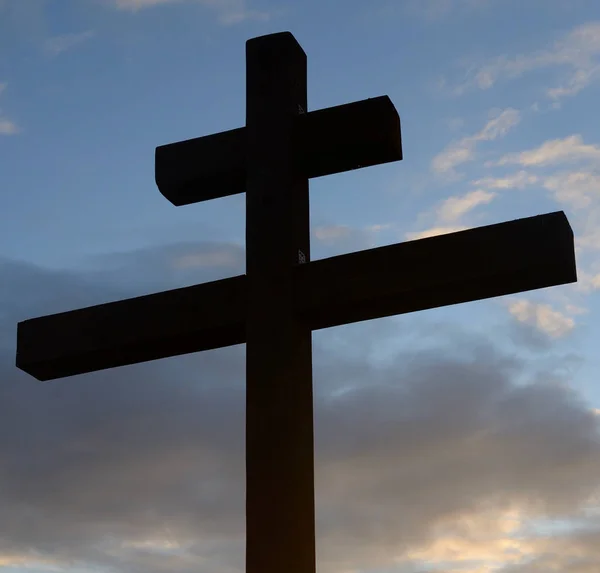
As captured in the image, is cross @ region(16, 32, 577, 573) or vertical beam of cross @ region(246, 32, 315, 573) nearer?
vertical beam of cross @ region(246, 32, 315, 573)

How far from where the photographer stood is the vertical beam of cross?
580 centimetres

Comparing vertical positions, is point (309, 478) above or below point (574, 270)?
below

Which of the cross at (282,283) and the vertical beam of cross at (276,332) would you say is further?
the cross at (282,283)

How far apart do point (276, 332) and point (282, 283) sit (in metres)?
0.32

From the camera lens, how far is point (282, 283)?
6449mm

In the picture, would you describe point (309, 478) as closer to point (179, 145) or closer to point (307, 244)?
point (307, 244)

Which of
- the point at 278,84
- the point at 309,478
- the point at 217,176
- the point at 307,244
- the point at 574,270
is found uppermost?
the point at 278,84

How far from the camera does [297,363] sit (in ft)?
20.4

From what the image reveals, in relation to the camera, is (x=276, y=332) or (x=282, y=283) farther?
(x=282, y=283)

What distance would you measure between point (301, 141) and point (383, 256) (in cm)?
103

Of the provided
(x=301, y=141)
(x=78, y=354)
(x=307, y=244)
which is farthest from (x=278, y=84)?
(x=78, y=354)

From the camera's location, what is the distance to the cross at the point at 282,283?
19.4 feet

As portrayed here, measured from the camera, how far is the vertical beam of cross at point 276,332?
5797 mm

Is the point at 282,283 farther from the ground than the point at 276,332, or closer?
farther from the ground
